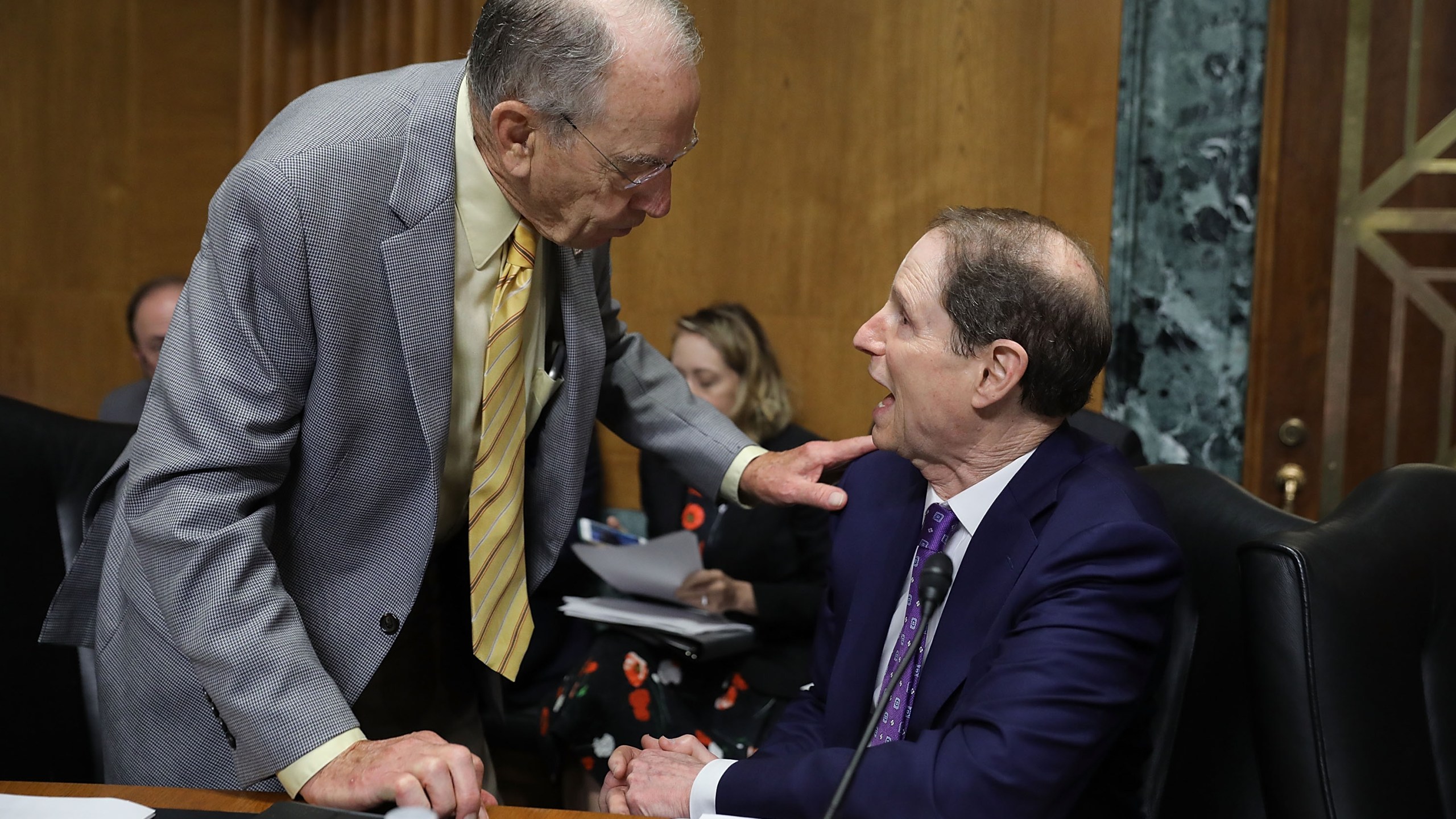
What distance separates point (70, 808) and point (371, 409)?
0.55 metres

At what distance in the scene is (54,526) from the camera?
6.96 ft

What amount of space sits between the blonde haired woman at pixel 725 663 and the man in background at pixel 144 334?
1.75 metres

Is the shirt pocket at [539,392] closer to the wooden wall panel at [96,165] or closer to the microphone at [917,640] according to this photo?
the microphone at [917,640]

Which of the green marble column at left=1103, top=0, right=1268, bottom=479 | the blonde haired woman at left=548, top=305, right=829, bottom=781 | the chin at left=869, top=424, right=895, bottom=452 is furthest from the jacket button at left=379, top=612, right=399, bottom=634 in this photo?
the green marble column at left=1103, top=0, right=1268, bottom=479

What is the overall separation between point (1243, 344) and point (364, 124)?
2.69m

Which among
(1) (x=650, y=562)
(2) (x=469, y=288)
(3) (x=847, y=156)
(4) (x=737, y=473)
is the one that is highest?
(3) (x=847, y=156)

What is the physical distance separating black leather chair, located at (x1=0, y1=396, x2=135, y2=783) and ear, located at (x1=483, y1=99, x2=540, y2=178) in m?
1.10

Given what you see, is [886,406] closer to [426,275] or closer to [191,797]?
[426,275]

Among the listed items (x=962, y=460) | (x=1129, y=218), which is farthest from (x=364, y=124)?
(x=1129, y=218)

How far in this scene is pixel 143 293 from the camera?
3.87 meters

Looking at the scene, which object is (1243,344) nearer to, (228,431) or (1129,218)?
(1129,218)

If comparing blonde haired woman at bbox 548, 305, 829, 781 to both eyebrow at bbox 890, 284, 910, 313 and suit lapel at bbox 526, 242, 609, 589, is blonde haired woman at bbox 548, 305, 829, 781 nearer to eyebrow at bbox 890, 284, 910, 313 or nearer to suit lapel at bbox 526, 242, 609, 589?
suit lapel at bbox 526, 242, 609, 589

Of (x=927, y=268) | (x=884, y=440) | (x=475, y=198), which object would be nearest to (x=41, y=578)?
(x=475, y=198)

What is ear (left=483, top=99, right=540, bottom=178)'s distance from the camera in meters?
1.48
